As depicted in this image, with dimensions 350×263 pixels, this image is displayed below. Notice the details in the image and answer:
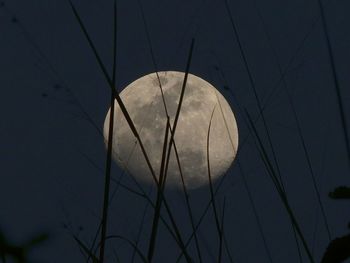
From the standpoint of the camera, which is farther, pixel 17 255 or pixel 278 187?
pixel 278 187

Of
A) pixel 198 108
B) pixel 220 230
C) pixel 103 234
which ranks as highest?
pixel 103 234

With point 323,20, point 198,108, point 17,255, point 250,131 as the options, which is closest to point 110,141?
point 17,255

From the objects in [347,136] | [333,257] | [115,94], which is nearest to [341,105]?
[347,136]

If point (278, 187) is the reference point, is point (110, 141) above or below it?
above

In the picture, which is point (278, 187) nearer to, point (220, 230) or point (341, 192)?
point (220, 230)

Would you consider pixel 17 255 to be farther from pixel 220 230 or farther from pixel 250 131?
pixel 250 131

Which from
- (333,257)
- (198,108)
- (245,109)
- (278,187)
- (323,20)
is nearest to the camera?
(333,257)

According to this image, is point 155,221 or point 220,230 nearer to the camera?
point 155,221

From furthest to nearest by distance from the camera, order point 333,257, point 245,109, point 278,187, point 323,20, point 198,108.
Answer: point 198,108
point 245,109
point 278,187
point 323,20
point 333,257

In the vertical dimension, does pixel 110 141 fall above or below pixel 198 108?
above
